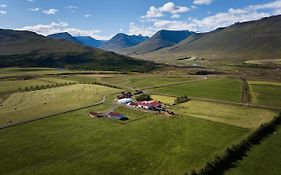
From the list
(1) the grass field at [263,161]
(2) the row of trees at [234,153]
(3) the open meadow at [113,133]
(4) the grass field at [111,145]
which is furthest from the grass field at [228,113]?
(1) the grass field at [263,161]

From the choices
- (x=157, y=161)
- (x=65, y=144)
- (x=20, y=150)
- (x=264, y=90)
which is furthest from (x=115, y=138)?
(x=264, y=90)

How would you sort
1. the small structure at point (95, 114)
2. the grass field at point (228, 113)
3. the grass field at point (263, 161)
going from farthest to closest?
the small structure at point (95, 114)
the grass field at point (228, 113)
the grass field at point (263, 161)

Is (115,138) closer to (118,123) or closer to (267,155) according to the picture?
(118,123)

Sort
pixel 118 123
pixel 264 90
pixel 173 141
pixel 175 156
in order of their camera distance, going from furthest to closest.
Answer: pixel 264 90 < pixel 118 123 < pixel 173 141 < pixel 175 156

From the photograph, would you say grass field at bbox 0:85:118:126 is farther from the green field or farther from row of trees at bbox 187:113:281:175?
the green field

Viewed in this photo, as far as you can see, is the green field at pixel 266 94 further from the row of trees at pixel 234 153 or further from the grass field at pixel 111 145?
the grass field at pixel 111 145

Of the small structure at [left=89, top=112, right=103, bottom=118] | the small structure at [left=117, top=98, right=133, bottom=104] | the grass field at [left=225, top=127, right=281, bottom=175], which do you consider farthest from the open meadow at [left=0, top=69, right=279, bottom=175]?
the grass field at [left=225, top=127, right=281, bottom=175]
